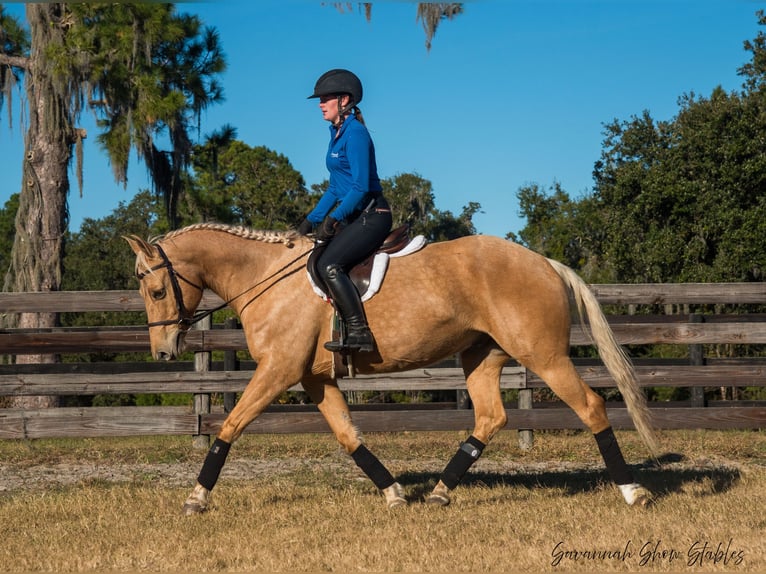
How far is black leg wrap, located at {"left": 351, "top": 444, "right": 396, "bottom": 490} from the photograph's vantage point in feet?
20.5

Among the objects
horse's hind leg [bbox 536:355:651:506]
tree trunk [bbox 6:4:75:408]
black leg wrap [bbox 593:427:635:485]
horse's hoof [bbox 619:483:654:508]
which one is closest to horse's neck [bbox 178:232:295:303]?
horse's hind leg [bbox 536:355:651:506]

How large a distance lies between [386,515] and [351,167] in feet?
7.91

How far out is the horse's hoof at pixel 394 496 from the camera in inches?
240

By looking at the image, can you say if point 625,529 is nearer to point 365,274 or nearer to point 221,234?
point 365,274

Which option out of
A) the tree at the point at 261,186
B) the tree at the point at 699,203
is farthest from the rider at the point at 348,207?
the tree at the point at 261,186

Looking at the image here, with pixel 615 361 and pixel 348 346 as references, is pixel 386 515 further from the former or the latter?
pixel 615 361

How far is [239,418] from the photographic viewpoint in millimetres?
6043

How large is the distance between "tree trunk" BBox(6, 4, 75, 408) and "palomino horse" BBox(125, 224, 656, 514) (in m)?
11.3

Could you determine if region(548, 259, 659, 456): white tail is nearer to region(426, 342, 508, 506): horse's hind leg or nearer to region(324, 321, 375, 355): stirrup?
region(426, 342, 508, 506): horse's hind leg

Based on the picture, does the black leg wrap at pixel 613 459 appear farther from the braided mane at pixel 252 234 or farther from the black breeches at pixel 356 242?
the braided mane at pixel 252 234

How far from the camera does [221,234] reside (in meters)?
6.51

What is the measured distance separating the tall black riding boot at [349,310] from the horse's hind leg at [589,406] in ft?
3.99

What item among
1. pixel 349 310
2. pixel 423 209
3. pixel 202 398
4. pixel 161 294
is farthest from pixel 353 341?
pixel 423 209

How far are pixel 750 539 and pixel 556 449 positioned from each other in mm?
4493
